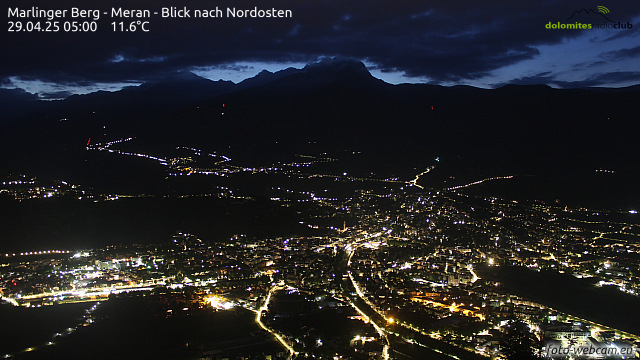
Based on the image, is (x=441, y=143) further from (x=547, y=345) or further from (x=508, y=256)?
(x=547, y=345)

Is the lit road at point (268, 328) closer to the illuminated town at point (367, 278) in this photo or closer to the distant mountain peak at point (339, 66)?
the illuminated town at point (367, 278)

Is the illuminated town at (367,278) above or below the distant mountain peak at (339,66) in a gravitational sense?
below

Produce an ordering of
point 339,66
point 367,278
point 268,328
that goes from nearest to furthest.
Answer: point 268,328 → point 367,278 → point 339,66

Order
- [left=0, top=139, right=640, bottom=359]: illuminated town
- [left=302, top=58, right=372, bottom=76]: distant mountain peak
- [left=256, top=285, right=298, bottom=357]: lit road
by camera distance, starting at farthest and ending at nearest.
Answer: [left=302, top=58, right=372, bottom=76]: distant mountain peak
[left=0, top=139, right=640, bottom=359]: illuminated town
[left=256, top=285, right=298, bottom=357]: lit road

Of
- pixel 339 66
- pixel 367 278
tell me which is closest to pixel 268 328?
pixel 367 278

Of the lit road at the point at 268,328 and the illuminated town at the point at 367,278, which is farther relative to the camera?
the illuminated town at the point at 367,278

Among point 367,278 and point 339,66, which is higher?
point 339,66

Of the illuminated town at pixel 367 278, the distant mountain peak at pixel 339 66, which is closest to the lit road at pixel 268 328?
the illuminated town at pixel 367 278

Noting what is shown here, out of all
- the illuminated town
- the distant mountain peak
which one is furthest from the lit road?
the distant mountain peak

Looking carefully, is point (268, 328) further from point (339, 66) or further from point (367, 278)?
point (339, 66)

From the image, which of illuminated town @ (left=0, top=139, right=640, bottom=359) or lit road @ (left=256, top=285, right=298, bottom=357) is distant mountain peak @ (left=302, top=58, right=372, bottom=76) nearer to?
illuminated town @ (left=0, top=139, right=640, bottom=359)

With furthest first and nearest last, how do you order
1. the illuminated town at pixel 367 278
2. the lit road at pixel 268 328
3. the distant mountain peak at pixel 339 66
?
1. the distant mountain peak at pixel 339 66
2. the illuminated town at pixel 367 278
3. the lit road at pixel 268 328
